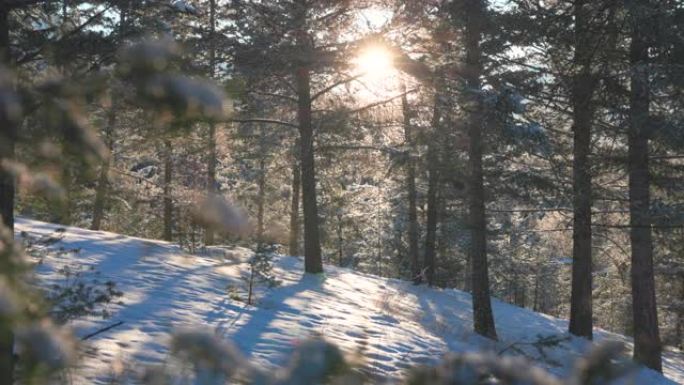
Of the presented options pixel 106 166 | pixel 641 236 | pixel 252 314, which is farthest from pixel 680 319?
pixel 106 166

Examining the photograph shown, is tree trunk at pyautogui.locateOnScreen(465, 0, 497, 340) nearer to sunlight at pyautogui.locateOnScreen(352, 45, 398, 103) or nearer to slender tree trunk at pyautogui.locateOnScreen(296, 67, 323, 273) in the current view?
sunlight at pyautogui.locateOnScreen(352, 45, 398, 103)

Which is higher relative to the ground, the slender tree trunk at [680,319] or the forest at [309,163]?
the forest at [309,163]

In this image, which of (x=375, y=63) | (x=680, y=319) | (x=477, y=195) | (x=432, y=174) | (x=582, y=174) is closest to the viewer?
(x=477, y=195)

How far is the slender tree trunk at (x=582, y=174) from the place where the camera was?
37.6ft

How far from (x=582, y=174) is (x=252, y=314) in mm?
7505

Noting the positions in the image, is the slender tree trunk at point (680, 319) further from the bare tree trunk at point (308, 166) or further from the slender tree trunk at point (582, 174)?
the bare tree trunk at point (308, 166)

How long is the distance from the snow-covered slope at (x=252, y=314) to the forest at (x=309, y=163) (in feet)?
0.26

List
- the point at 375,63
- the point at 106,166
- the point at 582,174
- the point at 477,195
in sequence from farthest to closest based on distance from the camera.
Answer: the point at 375,63 < the point at 582,174 < the point at 477,195 < the point at 106,166

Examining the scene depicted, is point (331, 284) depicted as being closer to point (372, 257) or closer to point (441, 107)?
point (441, 107)

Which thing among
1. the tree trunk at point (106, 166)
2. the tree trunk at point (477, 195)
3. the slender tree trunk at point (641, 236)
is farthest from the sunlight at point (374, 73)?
the tree trunk at point (106, 166)

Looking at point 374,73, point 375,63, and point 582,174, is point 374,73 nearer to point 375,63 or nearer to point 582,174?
point 375,63

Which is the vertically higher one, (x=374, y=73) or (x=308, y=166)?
(x=374, y=73)

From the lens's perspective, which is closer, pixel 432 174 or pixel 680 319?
pixel 432 174

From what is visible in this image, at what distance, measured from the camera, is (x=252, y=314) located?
9031mm
